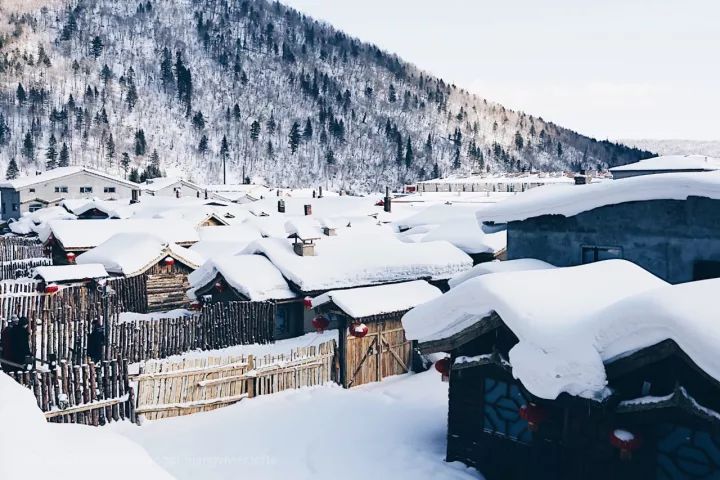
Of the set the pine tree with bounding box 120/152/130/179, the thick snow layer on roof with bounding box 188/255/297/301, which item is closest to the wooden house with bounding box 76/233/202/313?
the thick snow layer on roof with bounding box 188/255/297/301

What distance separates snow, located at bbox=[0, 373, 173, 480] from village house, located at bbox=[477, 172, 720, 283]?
40.4ft

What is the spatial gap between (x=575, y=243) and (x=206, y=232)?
27.8m

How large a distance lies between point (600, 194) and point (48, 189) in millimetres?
76380

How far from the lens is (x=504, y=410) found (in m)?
11.5

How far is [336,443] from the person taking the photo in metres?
13.2

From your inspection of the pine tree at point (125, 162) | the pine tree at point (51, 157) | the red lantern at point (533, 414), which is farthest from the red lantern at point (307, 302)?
the pine tree at point (51, 157)

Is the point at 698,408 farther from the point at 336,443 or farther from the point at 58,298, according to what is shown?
the point at 58,298

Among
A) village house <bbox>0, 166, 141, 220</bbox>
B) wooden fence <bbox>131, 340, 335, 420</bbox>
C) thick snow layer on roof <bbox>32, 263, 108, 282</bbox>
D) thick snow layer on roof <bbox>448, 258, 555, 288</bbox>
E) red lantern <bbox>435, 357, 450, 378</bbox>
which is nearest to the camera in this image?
red lantern <bbox>435, 357, 450, 378</bbox>

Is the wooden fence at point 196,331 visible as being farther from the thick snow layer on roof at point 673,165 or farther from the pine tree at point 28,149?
the pine tree at point 28,149

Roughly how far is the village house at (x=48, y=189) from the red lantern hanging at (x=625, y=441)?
74341 millimetres

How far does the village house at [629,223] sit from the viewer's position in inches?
545

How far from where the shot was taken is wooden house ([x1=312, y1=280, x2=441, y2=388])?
1750 centimetres

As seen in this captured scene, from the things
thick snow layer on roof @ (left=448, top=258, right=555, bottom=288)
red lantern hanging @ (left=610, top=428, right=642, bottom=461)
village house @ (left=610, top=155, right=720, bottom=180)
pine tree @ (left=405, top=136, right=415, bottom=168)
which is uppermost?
pine tree @ (left=405, top=136, right=415, bottom=168)

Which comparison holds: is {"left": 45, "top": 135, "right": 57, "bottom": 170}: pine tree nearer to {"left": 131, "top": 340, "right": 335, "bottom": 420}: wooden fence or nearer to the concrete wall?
{"left": 131, "top": 340, "right": 335, "bottom": 420}: wooden fence
